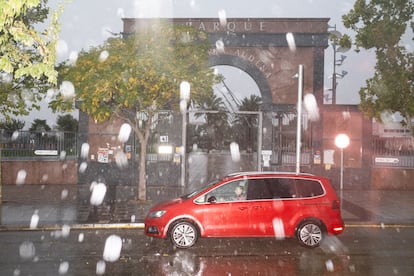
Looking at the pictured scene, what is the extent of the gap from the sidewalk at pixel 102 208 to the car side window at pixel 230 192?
3160 mm

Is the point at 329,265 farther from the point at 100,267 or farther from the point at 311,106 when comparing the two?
the point at 311,106

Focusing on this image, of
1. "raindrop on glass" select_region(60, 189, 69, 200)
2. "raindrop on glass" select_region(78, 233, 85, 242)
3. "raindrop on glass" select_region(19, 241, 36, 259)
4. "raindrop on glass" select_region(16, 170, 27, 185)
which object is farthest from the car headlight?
"raindrop on glass" select_region(16, 170, 27, 185)

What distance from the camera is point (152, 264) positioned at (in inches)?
320

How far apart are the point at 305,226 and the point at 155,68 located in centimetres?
708

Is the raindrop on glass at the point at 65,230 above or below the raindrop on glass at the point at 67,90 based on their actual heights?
below

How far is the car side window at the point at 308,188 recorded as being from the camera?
31.7 ft

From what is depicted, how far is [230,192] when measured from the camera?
9.52 m

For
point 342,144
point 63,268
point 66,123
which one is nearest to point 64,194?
point 63,268

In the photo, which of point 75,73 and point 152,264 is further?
point 75,73

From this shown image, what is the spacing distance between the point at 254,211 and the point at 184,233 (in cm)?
160

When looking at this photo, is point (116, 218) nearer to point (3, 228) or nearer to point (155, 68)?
point (3, 228)

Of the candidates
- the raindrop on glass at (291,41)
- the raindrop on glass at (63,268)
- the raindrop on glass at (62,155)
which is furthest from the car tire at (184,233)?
the raindrop on glass at (291,41)

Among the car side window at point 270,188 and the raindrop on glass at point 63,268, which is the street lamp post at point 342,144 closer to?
the car side window at point 270,188

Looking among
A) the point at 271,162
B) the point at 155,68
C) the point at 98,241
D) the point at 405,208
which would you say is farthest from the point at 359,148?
the point at 98,241
